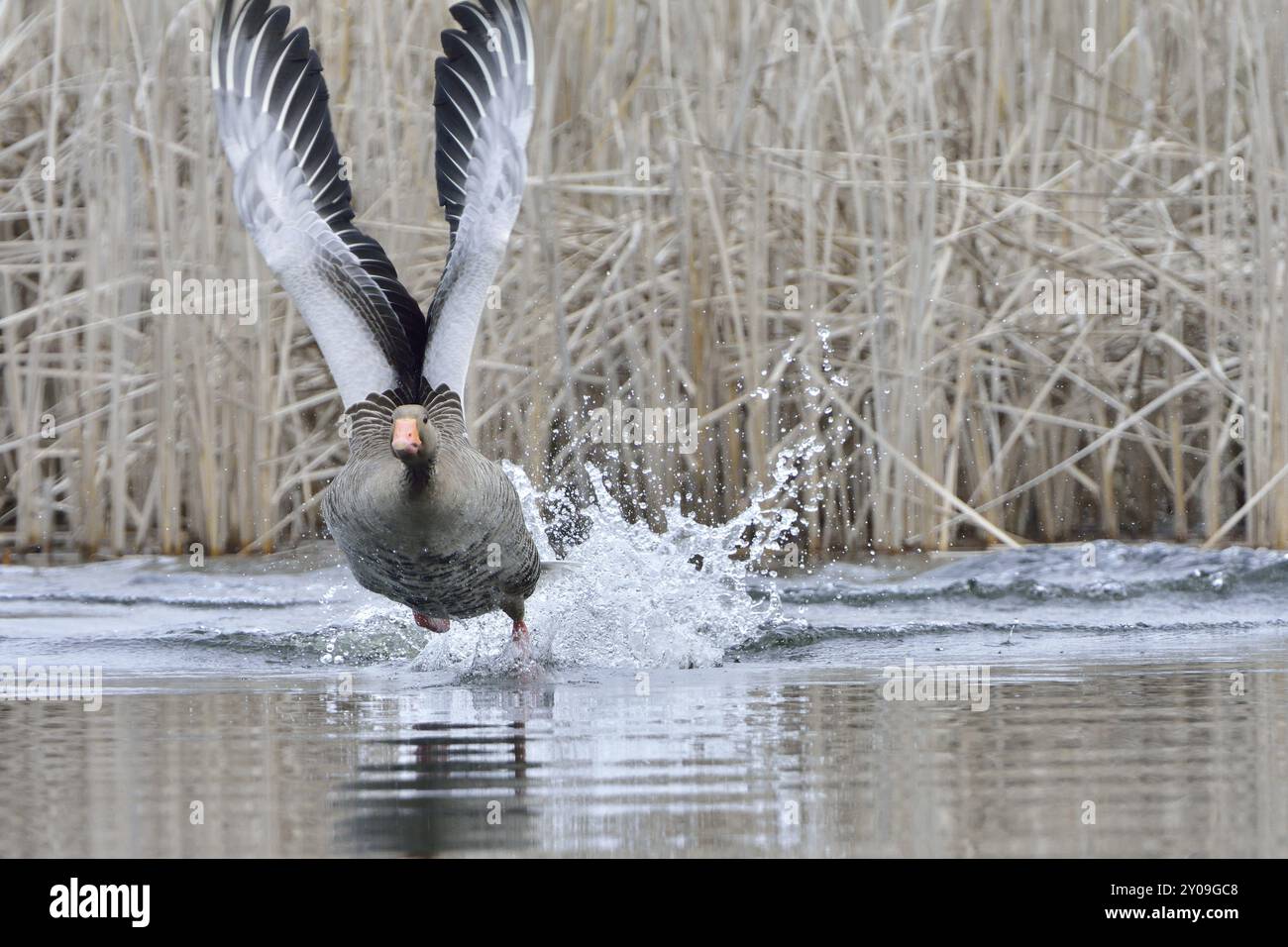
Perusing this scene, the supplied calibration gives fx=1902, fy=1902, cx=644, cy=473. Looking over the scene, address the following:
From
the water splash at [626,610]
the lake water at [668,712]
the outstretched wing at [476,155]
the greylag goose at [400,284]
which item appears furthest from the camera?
the water splash at [626,610]

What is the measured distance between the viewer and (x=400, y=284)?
8648mm

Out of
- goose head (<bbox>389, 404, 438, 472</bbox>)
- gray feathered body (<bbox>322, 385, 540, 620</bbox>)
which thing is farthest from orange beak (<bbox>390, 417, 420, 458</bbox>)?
gray feathered body (<bbox>322, 385, 540, 620</bbox>)

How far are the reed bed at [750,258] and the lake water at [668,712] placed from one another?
0.64m

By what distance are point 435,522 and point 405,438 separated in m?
0.57

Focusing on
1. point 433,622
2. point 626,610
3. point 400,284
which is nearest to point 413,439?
point 400,284

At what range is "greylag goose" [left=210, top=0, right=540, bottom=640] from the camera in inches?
315

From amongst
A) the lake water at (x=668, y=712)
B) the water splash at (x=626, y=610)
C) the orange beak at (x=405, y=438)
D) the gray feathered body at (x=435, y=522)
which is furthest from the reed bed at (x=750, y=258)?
the orange beak at (x=405, y=438)

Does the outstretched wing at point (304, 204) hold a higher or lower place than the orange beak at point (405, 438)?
higher

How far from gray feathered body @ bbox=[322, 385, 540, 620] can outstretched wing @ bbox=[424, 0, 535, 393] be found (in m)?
0.32

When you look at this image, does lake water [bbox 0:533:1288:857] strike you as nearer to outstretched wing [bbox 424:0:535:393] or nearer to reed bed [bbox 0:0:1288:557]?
reed bed [bbox 0:0:1288:557]

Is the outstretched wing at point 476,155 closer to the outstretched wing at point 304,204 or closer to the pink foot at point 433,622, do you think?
the outstretched wing at point 304,204

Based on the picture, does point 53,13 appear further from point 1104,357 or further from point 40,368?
point 1104,357

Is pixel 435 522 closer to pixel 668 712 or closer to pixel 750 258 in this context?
pixel 668 712

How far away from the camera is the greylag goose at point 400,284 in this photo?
7.99 m
